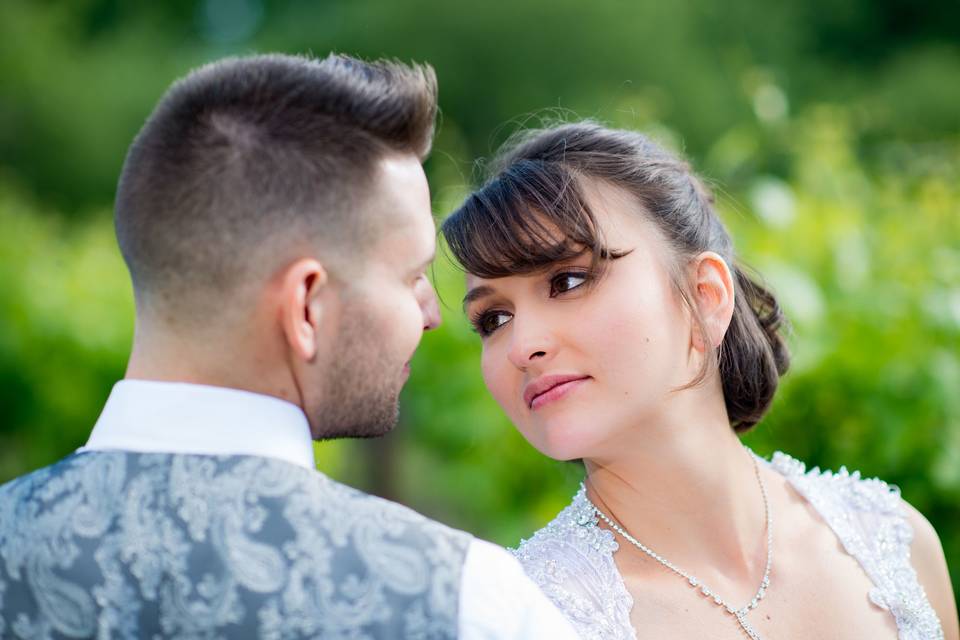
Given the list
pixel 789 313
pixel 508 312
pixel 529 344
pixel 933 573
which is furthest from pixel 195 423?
pixel 789 313

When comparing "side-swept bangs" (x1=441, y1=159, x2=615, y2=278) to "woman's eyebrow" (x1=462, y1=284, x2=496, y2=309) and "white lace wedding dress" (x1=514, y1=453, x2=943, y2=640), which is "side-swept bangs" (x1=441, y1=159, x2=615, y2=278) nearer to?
"woman's eyebrow" (x1=462, y1=284, x2=496, y2=309)

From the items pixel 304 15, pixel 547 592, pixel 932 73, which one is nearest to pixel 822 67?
pixel 932 73

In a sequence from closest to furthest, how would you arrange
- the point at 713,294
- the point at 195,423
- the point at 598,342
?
1. the point at 195,423
2. the point at 598,342
3. the point at 713,294

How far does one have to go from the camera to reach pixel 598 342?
229 cm

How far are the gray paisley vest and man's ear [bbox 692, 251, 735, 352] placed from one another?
45.3 inches

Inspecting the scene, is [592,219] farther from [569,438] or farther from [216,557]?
[216,557]

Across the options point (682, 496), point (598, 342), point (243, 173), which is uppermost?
point (598, 342)

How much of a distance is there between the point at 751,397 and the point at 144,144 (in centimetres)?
167

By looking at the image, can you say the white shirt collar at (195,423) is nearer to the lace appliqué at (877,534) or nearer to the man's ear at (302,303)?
the man's ear at (302,303)

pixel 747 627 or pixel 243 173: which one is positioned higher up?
pixel 243 173

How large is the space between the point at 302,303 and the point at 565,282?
2.82 feet

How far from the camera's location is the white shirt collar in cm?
156

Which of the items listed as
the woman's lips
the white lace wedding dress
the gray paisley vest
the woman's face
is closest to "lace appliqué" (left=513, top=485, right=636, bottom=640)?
the white lace wedding dress

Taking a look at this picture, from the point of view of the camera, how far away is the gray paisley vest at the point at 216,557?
145cm
